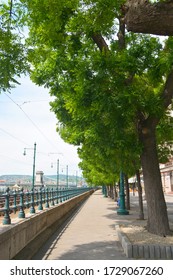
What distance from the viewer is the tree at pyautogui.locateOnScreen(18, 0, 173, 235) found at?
8647 millimetres

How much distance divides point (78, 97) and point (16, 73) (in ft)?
5.76

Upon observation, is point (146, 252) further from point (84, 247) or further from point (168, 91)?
point (168, 91)

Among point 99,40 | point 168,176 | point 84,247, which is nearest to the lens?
point 84,247

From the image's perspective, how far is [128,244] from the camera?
7734 mm

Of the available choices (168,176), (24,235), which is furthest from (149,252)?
(168,176)

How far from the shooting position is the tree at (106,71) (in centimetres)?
865

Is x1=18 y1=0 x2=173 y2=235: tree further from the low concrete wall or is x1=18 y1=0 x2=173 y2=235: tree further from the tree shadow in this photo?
the low concrete wall

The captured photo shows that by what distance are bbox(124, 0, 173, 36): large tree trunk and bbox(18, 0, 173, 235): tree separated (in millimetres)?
3530

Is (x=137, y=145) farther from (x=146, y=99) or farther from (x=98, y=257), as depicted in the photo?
(x=98, y=257)

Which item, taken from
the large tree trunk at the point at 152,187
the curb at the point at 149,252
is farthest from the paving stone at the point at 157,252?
the large tree trunk at the point at 152,187

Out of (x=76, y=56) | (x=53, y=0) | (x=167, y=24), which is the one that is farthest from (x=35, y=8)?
(x=167, y=24)

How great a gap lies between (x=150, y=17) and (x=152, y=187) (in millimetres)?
5951

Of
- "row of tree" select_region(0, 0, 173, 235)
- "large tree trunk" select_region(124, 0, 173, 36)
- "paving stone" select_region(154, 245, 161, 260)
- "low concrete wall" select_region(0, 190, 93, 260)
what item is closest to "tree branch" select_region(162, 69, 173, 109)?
"row of tree" select_region(0, 0, 173, 235)

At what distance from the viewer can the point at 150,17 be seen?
15.2 ft
